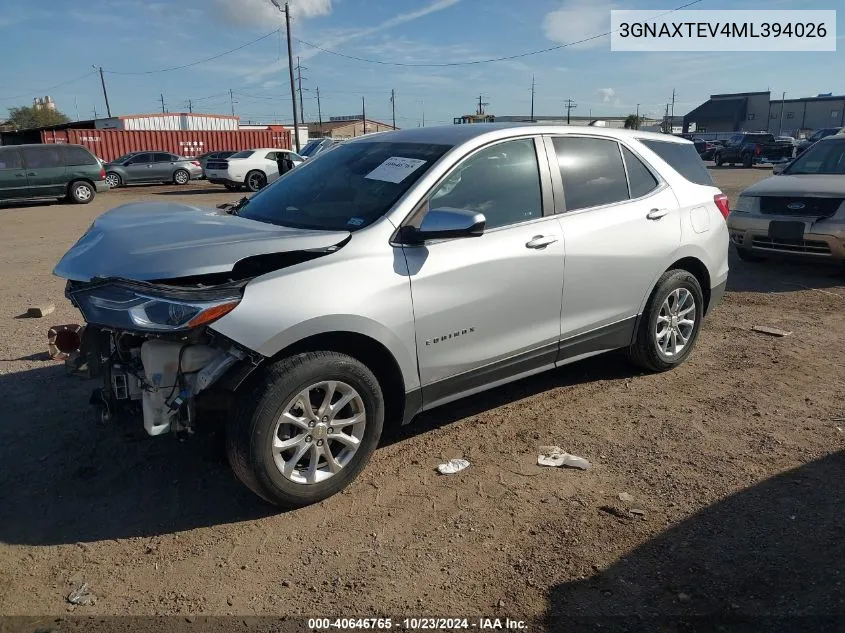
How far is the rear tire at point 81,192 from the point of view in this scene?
1917cm

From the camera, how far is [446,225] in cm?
331

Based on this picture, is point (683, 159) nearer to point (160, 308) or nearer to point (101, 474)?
point (160, 308)

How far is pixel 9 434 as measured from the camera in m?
3.99

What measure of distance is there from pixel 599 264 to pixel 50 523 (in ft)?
11.1

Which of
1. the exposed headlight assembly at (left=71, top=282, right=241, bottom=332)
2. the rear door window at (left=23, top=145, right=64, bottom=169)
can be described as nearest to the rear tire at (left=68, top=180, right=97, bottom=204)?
the rear door window at (left=23, top=145, right=64, bottom=169)

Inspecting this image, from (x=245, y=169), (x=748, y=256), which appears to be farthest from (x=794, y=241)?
(x=245, y=169)

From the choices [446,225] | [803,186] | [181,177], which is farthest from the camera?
[181,177]

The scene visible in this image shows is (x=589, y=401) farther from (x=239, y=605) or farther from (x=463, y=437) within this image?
(x=239, y=605)

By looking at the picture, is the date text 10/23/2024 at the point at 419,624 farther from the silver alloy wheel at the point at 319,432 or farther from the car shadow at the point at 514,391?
the car shadow at the point at 514,391

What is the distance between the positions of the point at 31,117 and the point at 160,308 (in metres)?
92.4

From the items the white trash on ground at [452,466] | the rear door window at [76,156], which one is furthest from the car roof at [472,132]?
the rear door window at [76,156]

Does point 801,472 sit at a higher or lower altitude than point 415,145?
lower

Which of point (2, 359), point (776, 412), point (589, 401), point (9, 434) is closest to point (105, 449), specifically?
point (9, 434)

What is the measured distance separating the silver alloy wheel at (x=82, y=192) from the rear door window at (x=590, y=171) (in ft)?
60.9
